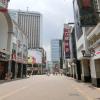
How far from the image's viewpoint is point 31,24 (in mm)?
190500

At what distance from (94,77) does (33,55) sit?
366ft

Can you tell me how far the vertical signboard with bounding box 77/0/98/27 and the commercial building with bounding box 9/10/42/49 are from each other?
166m

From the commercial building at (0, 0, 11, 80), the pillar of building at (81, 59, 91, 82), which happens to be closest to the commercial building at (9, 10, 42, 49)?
the commercial building at (0, 0, 11, 80)

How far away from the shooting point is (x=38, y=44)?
196 metres

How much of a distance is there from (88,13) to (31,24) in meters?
175

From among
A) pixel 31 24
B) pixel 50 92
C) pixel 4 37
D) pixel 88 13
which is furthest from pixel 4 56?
pixel 31 24

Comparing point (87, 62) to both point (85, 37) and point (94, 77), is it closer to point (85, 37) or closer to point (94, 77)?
point (85, 37)

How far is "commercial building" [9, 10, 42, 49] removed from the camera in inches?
7279

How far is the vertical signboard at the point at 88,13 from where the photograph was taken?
703 inches

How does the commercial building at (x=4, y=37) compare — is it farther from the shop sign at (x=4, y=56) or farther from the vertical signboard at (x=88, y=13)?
the vertical signboard at (x=88, y=13)

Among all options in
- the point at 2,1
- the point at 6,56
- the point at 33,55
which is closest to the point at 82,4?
the point at 2,1

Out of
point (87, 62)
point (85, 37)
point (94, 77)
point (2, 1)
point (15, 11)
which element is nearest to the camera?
point (94, 77)

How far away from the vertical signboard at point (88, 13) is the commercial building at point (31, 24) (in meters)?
166

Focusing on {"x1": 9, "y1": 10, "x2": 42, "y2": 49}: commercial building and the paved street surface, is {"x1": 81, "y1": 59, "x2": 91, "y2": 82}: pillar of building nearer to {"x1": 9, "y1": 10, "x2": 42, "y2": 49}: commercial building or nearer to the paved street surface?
the paved street surface
